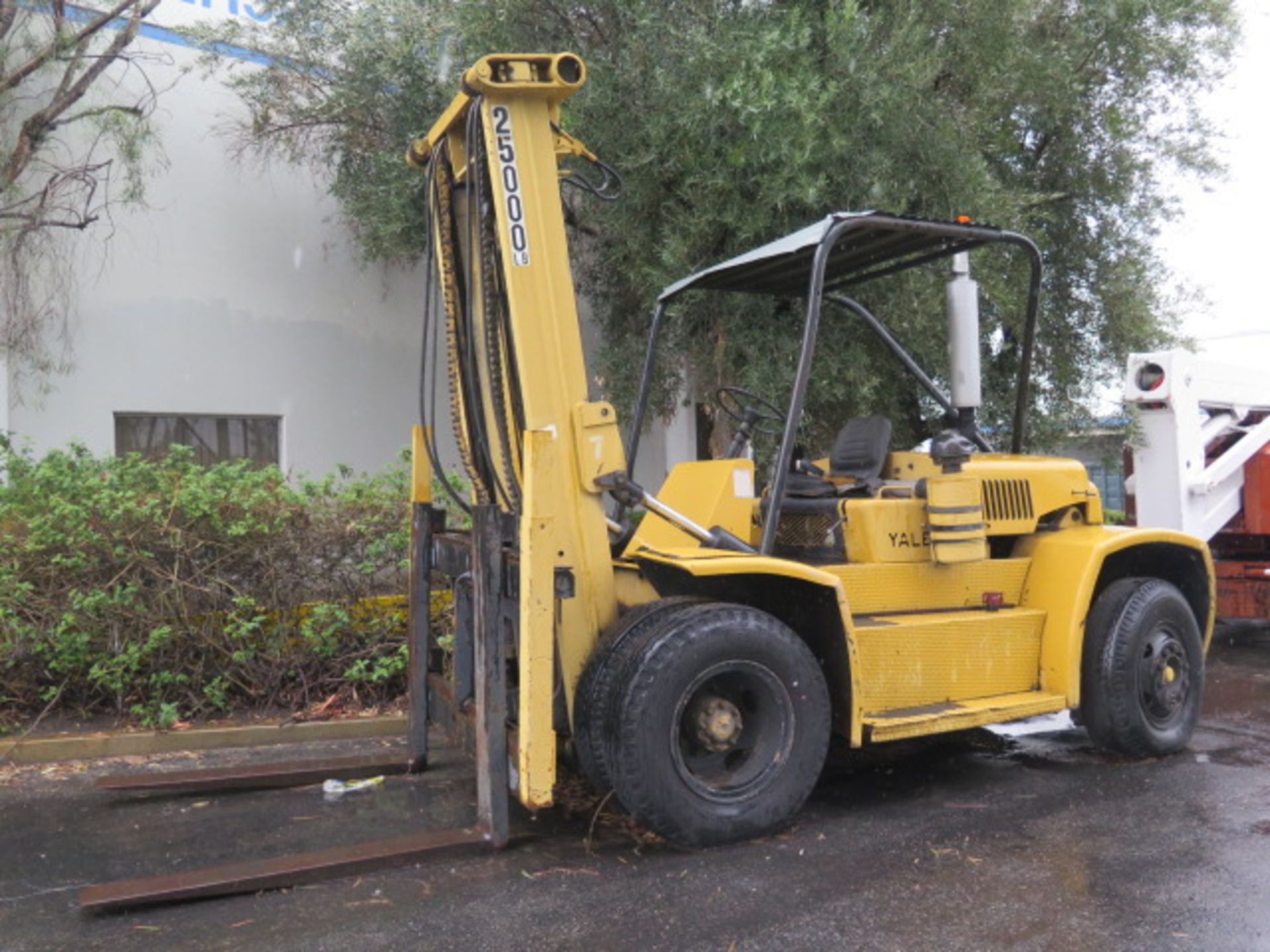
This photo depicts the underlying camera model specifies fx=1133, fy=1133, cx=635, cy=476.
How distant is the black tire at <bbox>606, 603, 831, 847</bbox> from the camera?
4.29 metres

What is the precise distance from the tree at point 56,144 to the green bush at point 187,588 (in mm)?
2721

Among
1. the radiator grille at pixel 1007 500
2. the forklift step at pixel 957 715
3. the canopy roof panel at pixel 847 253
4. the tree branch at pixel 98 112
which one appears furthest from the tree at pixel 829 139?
Answer: the forklift step at pixel 957 715

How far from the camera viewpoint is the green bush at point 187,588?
6.38 m

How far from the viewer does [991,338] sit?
10.9m

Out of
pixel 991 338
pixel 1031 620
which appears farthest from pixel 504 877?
pixel 991 338

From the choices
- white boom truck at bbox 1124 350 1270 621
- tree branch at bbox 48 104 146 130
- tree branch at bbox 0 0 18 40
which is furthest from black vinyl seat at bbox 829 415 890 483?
tree branch at bbox 0 0 18 40

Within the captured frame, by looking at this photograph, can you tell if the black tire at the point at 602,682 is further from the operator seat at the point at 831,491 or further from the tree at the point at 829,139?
the tree at the point at 829,139

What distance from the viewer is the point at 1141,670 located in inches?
226

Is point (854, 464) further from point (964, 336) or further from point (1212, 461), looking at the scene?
point (1212, 461)

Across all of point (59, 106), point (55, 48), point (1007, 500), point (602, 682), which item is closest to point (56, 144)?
point (59, 106)

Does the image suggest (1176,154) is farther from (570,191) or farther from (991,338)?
(570,191)

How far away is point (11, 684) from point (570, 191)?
20.3 feet

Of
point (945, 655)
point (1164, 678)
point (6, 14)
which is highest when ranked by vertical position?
point (6, 14)

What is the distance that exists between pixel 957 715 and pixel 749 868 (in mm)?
1275
